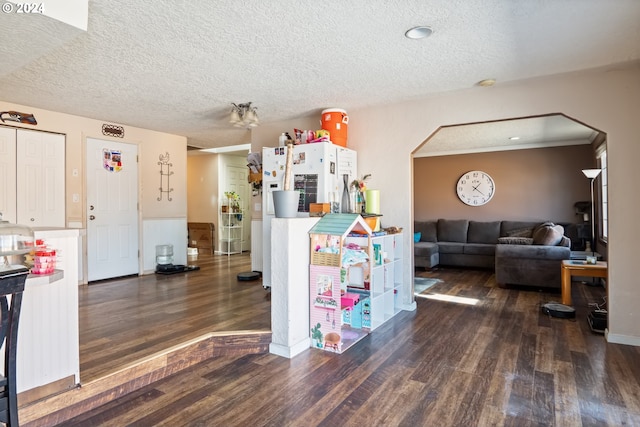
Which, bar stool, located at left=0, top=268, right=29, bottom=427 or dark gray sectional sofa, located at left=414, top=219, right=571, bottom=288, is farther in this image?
dark gray sectional sofa, located at left=414, top=219, right=571, bottom=288

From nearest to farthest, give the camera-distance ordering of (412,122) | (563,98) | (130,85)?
(563,98) → (130,85) → (412,122)

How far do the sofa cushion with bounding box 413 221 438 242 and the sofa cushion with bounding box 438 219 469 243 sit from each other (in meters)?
0.12

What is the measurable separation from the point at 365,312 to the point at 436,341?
2.17 ft

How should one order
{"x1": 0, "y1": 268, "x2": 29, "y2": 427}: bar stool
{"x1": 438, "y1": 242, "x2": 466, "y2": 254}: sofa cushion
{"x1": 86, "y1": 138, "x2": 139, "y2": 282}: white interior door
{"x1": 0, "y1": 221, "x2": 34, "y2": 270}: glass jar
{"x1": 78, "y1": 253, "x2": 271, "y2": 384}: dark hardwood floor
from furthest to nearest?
{"x1": 438, "y1": 242, "x2": 466, "y2": 254}: sofa cushion → {"x1": 86, "y1": 138, "x2": 139, "y2": 282}: white interior door → {"x1": 78, "y1": 253, "x2": 271, "y2": 384}: dark hardwood floor → {"x1": 0, "y1": 221, "x2": 34, "y2": 270}: glass jar → {"x1": 0, "y1": 268, "x2": 29, "y2": 427}: bar stool

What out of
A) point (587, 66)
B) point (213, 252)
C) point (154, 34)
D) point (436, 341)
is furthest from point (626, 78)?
point (213, 252)

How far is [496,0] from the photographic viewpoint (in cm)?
217

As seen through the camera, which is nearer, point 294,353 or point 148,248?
point 294,353

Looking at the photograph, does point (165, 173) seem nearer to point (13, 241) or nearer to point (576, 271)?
point (13, 241)

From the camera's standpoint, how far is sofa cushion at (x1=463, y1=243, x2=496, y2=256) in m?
6.62

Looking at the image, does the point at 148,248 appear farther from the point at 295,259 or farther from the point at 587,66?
the point at 587,66

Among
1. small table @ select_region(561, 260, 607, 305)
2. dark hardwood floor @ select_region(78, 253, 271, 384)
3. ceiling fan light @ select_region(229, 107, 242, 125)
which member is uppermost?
ceiling fan light @ select_region(229, 107, 242, 125)
